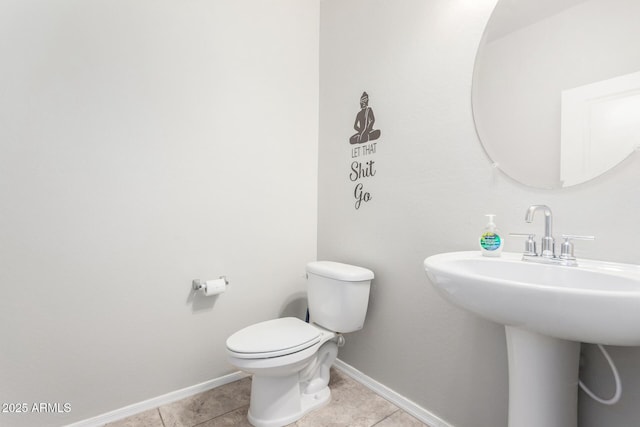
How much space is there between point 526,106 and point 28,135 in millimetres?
1941

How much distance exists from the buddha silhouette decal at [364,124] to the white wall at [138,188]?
42cm

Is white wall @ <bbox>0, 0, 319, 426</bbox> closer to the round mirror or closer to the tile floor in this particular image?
the tile floor

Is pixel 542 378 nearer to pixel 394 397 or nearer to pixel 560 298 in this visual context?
pixel 560 298

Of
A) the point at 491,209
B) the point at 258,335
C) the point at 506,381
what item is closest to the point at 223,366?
the point at 258,335

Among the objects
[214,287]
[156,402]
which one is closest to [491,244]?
[214,287]

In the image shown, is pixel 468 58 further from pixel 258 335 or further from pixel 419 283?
pixel 258 335

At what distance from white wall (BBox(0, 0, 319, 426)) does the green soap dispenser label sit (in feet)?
3.84

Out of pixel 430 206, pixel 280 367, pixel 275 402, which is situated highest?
pixel 430 206

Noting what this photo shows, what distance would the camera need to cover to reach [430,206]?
4.45 feet

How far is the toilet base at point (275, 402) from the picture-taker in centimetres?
133

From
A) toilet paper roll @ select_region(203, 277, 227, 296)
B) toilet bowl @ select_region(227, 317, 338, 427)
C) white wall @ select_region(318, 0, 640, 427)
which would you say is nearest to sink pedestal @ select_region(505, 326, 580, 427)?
white wall @ select_region(318, 0, 640, 427)

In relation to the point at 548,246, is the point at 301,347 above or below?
below

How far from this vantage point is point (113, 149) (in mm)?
1360

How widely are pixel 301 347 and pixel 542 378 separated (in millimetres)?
851
